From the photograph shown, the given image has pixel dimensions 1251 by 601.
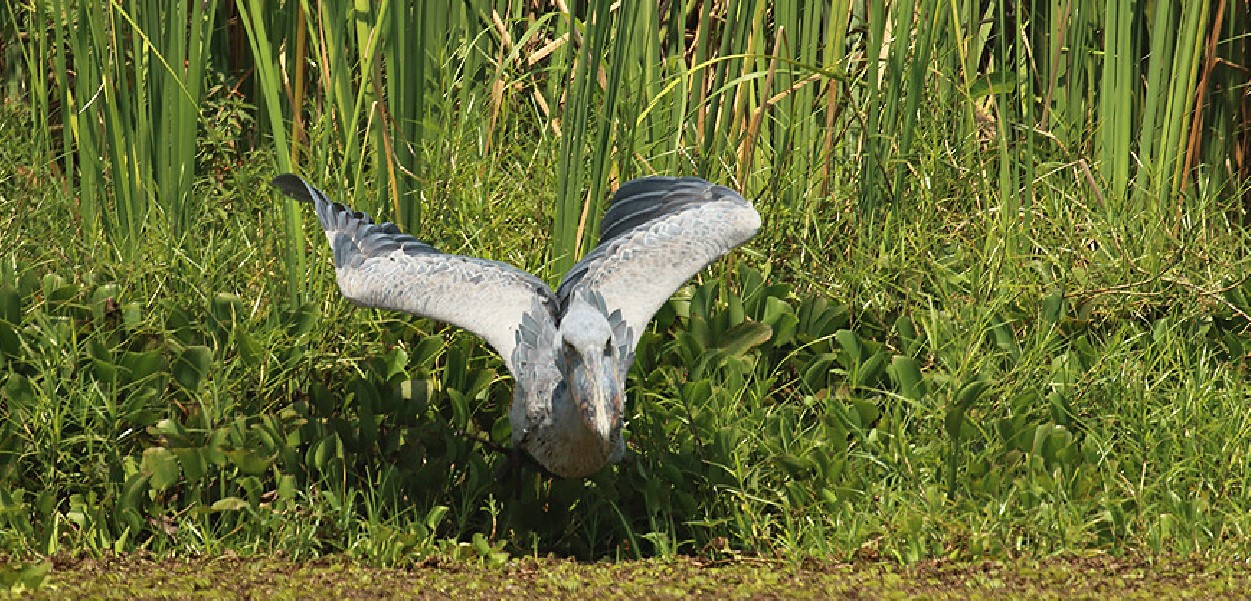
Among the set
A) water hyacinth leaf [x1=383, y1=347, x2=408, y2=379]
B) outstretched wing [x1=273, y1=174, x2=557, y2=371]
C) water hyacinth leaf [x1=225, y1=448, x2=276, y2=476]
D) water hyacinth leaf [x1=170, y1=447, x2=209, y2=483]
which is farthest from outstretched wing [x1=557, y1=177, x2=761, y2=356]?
water hyacinth leaf [x1=170, y1=447, x2=209, y2=483]

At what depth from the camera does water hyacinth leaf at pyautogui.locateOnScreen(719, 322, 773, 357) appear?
4156 mm

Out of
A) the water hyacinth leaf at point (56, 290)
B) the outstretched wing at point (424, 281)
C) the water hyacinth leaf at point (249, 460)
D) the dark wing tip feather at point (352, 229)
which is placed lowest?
the water hyacinth leaf at point (249, 460)

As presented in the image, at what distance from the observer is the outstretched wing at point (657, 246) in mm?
3711

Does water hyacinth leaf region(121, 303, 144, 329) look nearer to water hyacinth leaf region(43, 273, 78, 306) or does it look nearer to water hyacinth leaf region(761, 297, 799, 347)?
water hyacinth leaf region(43, 273, 78, 306)

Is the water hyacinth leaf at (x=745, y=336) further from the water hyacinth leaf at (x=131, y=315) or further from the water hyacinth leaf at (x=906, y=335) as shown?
the water hyacinth leaf at (x=131, y=315)

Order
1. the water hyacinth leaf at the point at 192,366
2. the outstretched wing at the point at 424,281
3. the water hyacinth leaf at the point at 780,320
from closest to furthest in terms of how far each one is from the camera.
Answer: the outstretched wing at the point at 424,281, the water hyacinth leaf at the point at 192,366, the water hyacinth leaf at the point at 780,320

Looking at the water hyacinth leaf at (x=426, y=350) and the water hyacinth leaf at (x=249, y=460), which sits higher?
the water hyacinth leaf at (x=426, y=350)

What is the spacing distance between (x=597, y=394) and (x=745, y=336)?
3.05 feet

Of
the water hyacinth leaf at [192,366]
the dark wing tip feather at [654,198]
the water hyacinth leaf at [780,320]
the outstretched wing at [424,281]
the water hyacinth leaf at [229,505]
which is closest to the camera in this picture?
the outstretched wing at [424,281]

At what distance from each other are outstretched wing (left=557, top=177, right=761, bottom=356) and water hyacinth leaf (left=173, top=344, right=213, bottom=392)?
878mm

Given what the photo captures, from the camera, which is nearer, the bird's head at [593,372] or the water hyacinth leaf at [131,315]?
the bird's head at [593,372]

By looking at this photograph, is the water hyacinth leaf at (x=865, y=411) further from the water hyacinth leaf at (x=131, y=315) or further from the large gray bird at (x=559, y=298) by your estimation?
the water hyacinth leaf at (x=131, y=315)

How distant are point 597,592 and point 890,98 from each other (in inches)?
70.3

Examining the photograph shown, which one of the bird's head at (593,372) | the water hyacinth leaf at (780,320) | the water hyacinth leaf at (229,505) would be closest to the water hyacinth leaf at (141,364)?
the water hyacinth leaf at (229,505)
